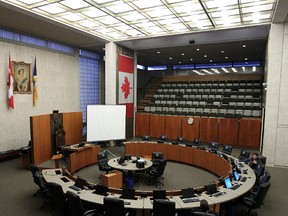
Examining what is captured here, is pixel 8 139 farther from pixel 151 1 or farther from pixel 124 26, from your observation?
pixel 151 1

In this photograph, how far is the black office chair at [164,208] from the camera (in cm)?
415

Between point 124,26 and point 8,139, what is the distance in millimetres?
7388

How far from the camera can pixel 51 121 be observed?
9445 millimetres

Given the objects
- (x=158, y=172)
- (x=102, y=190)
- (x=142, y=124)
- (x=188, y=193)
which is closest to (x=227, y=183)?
(x=188, y=193)

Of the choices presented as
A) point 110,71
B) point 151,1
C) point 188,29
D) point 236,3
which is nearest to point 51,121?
point 110,71

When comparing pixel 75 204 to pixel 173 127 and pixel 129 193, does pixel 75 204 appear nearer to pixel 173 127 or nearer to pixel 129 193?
pixel 129 193

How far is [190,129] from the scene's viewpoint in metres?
13.0

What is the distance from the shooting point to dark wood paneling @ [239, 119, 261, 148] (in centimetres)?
1154

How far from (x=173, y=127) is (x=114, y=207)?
9.52m

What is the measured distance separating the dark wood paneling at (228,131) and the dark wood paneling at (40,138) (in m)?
8.96

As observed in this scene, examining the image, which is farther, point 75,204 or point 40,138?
point 40,138

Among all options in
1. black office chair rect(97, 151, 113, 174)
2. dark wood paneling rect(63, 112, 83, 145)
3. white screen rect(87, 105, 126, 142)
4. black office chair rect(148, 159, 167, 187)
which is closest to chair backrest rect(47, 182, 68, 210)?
black office chair rect(97, 151, 113, 174)

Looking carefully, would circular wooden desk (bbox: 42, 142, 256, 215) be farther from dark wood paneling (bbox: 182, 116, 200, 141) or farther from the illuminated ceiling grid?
the illuminated ceiling grid

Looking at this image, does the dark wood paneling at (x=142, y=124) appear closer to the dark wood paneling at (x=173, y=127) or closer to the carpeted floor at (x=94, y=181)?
the dark wood paneling at (x=173, y=127)
